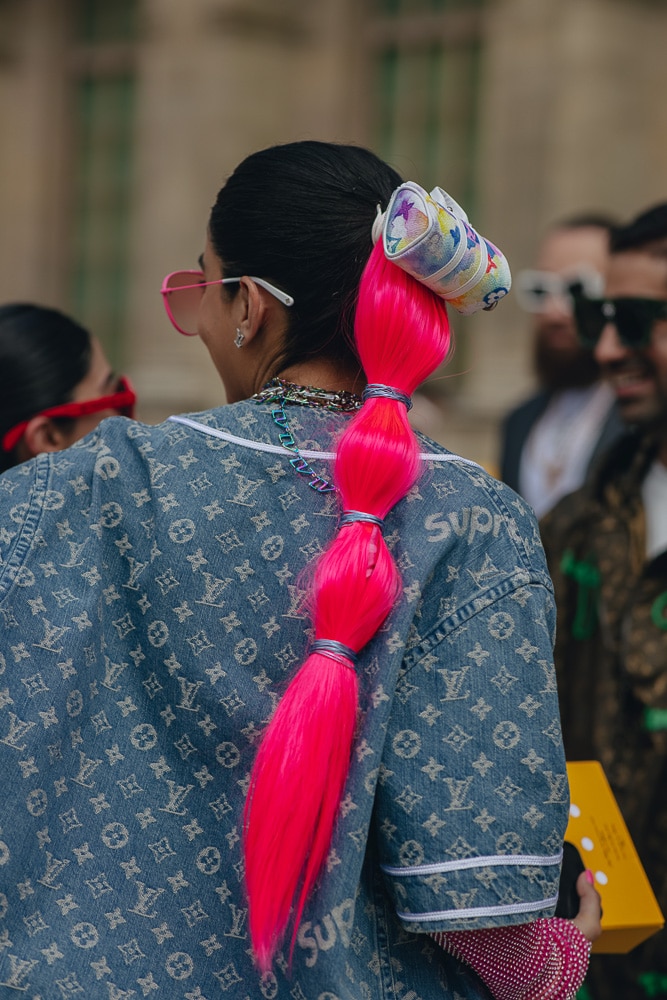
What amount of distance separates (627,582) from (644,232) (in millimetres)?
920

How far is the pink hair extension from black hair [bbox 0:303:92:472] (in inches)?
39.9

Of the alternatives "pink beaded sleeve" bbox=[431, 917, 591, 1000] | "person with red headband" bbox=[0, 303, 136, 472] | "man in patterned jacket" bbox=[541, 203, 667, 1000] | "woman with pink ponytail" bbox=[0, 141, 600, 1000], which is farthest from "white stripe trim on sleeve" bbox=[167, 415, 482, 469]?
"man in patterned jacket" bbox=[541, 203, 667, 1000]

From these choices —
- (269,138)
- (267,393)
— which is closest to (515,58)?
(269,138)

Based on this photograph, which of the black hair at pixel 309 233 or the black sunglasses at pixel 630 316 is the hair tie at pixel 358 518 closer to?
the black hair at pixel 309 233

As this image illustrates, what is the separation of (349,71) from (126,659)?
29.7 ft

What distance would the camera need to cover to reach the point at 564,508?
3.17m

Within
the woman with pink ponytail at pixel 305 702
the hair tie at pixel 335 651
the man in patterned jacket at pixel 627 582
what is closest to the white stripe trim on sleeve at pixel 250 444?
the woman with pink ponytail at pixel 305 702

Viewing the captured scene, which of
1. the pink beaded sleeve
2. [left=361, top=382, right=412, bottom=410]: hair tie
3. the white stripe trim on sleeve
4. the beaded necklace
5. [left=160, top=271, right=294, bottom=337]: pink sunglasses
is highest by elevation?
[left=160, top=271, right=294, bottom=337]: pink sunglasses

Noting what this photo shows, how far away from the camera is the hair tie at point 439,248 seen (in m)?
1.60

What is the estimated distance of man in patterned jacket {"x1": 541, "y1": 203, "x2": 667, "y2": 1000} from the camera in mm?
2729

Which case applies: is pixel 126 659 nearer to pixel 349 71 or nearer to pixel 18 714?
pixel 18 714

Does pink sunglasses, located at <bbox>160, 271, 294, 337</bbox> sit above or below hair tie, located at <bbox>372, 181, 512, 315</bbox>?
below

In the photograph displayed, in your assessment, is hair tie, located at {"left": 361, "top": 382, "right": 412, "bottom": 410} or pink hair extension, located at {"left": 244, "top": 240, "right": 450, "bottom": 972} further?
hair tie, located at {"left": 361, "top": 382, "right": 412, "bottom": 410}

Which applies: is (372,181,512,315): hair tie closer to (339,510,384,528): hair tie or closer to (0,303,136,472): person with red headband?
(339,510,384,528): hair tie
